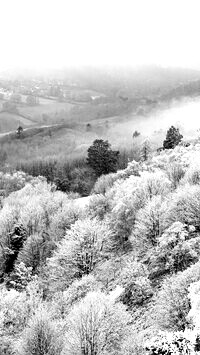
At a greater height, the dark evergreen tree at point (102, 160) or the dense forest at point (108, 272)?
the dense forest at point (108, 272)

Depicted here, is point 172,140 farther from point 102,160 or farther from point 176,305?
point 176,305

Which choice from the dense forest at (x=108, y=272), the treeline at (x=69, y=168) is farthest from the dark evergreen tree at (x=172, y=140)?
the dense forest at (x=108, y=272)

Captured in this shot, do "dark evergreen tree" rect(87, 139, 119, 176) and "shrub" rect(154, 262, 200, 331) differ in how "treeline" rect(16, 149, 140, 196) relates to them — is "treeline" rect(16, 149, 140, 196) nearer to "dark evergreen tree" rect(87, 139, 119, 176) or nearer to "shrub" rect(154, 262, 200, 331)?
"dark evergreen tree" rect(87, 139, 119, 176)

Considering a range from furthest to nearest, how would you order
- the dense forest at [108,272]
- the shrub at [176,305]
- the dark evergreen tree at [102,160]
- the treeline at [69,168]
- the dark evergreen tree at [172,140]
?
the treeline at [69,168]
the dark evergreen tree at [102,160]
the dark evergreen tree at [172,140]
the dense forest at [108,272]
the shrub at [176,305]

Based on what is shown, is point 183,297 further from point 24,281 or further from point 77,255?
point 24,281

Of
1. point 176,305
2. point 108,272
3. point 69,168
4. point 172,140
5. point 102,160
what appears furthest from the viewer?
point 69,168

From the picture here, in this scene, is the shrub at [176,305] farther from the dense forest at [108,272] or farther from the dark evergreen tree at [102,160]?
the dark evergreen tree at [102,160]

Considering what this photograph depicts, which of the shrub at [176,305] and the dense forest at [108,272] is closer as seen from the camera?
the shrub at [176,305]

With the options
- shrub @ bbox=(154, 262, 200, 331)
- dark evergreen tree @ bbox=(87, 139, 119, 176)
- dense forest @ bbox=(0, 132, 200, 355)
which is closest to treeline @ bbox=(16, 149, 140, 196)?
dark evergreen tree @ bbox=(87, 139, 119, 176)

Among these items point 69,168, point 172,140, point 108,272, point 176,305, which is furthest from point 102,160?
point 176,305
